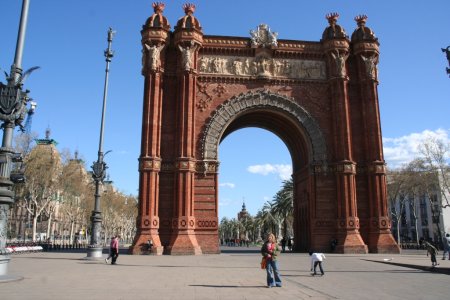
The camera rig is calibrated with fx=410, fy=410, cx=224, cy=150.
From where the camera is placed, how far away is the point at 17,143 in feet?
135

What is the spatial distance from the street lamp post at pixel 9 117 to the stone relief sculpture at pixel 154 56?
724 inches

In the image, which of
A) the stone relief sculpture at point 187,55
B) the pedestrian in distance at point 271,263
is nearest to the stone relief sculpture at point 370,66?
the stone relief sculpture at point 187,55

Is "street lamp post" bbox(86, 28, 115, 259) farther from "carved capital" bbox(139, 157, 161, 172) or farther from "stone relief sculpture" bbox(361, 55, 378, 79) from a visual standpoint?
"stone relief sculpture" bbox(361, 55, 378, 79)

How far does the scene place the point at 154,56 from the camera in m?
31.4

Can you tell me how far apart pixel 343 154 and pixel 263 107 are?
7352 millimetres

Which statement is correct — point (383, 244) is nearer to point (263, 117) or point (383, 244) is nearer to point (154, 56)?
point (263, 117)

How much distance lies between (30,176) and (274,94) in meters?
26.3

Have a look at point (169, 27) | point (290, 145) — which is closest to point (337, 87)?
point (290, 145)

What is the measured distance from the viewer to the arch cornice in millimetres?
32469

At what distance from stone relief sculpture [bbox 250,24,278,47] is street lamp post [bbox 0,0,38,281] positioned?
23.3 metres

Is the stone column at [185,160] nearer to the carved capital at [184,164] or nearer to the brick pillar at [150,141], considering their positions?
the carved capital at [184,164]

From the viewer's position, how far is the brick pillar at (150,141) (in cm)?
2911

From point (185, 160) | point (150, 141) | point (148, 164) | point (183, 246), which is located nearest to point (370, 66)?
point (185, 160)

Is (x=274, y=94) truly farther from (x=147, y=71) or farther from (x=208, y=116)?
(x=147, y=71)
